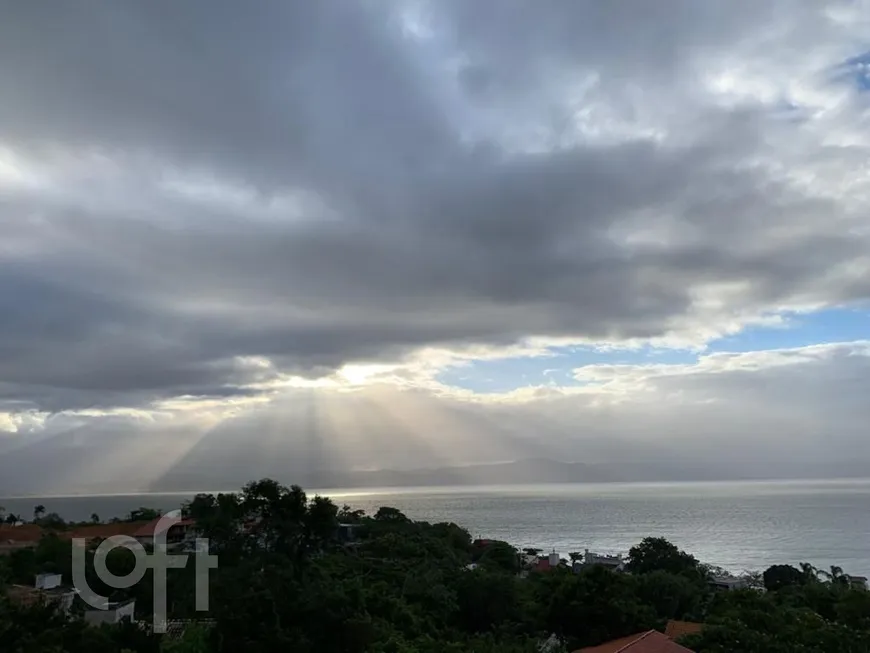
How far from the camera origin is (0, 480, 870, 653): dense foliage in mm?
17250

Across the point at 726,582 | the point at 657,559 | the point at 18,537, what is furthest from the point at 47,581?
the point at 726,582

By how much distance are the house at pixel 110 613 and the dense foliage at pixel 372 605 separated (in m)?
0.92

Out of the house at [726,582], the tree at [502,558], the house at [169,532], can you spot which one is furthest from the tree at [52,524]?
the house at [726,582]

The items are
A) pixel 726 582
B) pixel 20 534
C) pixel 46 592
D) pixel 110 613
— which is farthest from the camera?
pixel 20 534

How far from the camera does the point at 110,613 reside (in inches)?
946

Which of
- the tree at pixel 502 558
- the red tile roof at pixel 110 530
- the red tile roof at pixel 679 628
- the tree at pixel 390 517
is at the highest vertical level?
the red tile roof at pixel 110 530

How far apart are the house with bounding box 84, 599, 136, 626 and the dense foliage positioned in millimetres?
921

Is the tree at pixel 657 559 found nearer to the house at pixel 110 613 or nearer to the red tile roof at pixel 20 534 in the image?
the house at pixel 110 613

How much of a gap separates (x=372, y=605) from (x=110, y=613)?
9.04 m

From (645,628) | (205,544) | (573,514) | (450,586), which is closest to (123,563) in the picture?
(205,544)

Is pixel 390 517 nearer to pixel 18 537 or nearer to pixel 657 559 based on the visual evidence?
pixel 657 559

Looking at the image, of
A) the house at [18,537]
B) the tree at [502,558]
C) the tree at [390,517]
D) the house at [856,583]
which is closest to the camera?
the house at [856,583]

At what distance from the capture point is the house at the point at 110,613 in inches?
920

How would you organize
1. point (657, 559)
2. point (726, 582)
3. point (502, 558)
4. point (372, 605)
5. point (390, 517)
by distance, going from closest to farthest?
point (372, 605) → point (726, 582) → point (657, 559) → point (502, 558) → point (390, 517)
